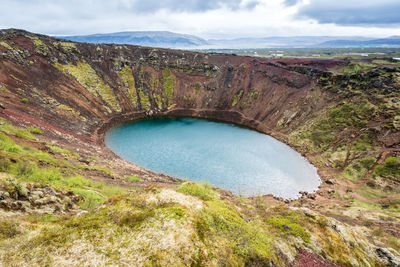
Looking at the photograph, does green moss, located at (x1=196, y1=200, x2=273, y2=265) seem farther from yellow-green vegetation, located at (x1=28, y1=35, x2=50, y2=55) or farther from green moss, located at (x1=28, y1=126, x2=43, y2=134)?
yellow-green vegetation, located at (x1=28, y1=35, x2=50, y2=55)

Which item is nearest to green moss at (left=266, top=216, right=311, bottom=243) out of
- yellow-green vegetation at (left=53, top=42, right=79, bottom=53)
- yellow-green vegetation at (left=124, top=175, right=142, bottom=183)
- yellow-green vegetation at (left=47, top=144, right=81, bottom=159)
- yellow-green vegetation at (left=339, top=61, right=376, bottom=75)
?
yellow-green vegetation at (left=124, top=175, right=142, bottom=183)

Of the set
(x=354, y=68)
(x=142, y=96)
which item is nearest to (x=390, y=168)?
(x=354, y=68)

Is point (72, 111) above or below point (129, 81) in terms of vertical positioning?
below

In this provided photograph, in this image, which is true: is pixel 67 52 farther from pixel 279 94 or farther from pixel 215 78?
pixel 279 94

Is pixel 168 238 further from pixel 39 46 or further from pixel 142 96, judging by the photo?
pixel 39 46

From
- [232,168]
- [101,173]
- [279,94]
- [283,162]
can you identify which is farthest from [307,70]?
[101,173]

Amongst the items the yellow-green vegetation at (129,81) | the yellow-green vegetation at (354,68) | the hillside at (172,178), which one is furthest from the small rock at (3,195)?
the yellow-green vegetation at (354,68)

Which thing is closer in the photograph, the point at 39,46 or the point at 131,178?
the point at 131,178
